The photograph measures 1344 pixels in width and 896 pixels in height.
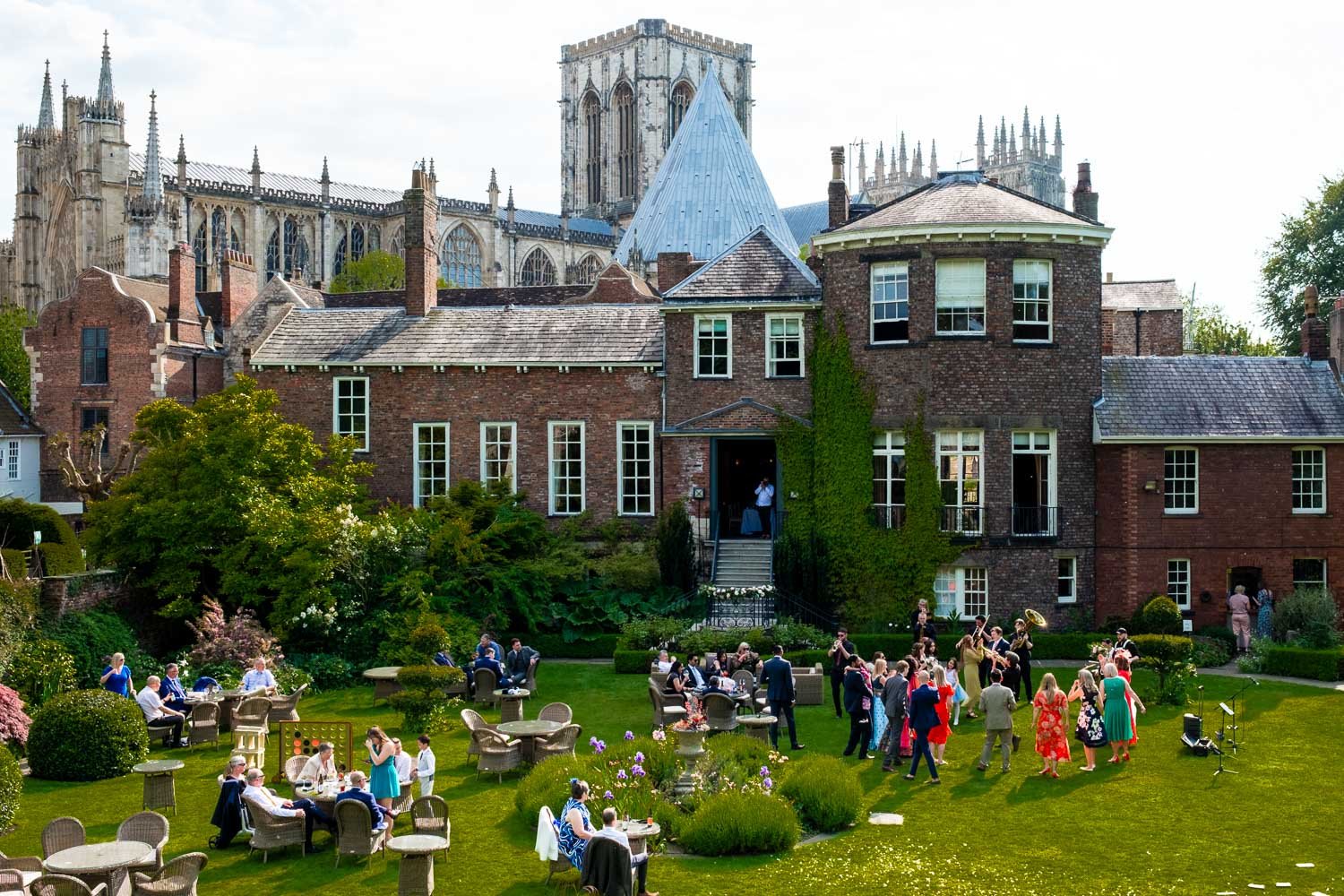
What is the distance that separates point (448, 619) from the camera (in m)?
28.8

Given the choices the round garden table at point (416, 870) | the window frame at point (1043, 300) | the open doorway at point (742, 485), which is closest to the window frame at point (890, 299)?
the window frame at point (1043, 300)

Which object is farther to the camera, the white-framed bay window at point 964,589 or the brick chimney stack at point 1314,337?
the brick chimney stack at point 1314,337

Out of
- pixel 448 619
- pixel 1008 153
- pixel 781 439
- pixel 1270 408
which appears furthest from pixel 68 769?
pixel 1008 153

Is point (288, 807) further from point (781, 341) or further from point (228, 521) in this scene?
point (781, 341)

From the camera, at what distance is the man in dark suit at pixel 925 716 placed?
19078 millimetres

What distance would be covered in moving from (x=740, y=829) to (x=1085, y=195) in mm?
26224

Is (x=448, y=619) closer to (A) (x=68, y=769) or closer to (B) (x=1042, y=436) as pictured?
(A) (x=68, y=769)

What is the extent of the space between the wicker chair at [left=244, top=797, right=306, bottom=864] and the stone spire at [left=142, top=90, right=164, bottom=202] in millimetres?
78389

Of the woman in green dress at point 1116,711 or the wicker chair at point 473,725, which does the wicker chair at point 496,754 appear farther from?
the woman in green dress at point 1116,711

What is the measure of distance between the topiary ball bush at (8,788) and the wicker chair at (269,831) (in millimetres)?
3456

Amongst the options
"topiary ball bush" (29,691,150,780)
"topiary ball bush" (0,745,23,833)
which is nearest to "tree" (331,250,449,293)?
"topiary ball bush" (29,691,150,780)

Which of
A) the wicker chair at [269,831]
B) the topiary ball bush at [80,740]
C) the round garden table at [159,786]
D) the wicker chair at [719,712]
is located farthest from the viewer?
the wicker chair at [719,712]

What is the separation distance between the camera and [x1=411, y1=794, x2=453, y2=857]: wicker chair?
15.8 m

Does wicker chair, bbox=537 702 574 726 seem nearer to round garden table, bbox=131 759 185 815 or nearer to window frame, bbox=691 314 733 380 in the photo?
round garden table, bbox=131 759 185 815
